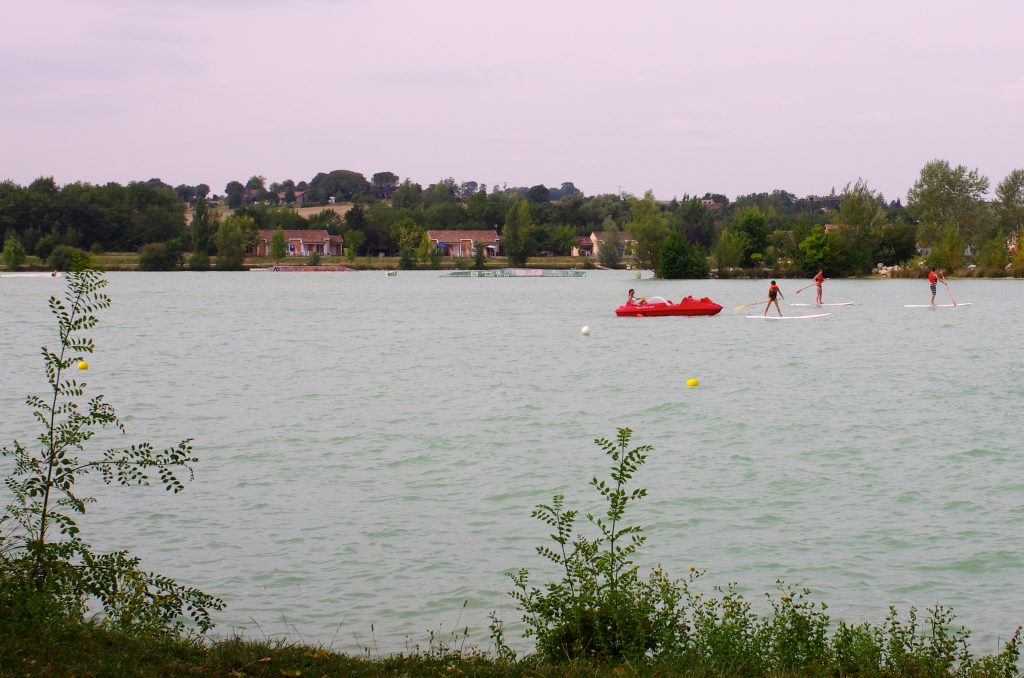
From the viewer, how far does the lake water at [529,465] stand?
35.2 feet

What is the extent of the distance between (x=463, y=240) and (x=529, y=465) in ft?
510

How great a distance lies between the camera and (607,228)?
148m

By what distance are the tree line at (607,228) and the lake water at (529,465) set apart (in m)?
63.0

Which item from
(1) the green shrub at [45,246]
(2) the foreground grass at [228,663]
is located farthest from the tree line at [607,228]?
(2) the foreground grass at [228,663]

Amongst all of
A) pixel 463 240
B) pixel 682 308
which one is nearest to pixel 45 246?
pixel 463 240

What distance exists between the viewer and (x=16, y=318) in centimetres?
5684

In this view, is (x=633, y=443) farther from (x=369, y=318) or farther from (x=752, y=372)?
(x=369, y=318)

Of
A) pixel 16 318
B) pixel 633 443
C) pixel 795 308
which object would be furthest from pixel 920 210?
pixel 633 443

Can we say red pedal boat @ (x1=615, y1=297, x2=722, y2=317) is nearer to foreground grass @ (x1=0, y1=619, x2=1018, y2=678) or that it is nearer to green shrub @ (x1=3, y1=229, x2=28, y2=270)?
foreground grass @ (x1=0, y1=619, x2=1018, y2=678)

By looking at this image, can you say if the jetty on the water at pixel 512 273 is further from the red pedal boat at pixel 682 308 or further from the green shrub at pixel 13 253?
the red pedal boat at pixel 682 308

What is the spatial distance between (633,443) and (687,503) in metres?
Result: 5.04

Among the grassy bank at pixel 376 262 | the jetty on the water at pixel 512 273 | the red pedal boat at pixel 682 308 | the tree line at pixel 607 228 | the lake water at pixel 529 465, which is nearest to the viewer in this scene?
the lake water at pixel 529 465

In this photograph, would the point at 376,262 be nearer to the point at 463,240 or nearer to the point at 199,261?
the point at 463,240

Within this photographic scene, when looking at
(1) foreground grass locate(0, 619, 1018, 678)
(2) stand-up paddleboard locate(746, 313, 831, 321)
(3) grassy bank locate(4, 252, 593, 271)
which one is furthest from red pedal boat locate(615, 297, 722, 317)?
(3) grassy bank locate(4, 252, 593, 271)
